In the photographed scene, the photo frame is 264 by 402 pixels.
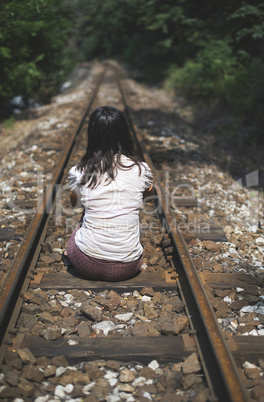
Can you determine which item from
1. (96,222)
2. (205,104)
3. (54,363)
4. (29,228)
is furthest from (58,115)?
(54,363)

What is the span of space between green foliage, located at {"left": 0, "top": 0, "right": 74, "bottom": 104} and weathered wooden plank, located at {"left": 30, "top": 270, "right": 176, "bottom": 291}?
7.21 metres

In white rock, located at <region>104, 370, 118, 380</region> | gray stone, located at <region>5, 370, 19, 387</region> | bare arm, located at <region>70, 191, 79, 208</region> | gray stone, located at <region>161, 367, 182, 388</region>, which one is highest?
bare arm, located at <region>70, 191, 79, 208</region>

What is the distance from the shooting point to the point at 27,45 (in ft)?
35.4

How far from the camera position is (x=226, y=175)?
5832mm

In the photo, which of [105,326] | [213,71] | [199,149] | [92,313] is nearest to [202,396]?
[105,326]

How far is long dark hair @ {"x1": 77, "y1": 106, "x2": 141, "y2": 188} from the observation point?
280cm

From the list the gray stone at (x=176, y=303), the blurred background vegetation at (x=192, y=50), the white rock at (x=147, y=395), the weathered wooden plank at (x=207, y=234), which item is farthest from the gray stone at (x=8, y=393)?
the blurred background vegetation at (x=192, y=50)

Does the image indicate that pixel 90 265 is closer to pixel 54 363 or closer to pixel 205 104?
pixel 54 363

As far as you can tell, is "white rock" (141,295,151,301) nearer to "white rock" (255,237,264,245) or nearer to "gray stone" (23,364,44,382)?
"gray stone" (23,364,44,382)

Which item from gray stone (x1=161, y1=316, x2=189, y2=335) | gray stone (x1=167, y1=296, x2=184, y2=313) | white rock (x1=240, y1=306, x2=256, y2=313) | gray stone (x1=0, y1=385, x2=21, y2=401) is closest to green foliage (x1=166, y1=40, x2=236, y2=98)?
white rock (x1=240, y1=306, x2=256, y2=313)

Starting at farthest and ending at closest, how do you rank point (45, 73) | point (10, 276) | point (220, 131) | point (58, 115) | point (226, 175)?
point (45, 73) → point (58, 115) → point (220, 131) → point (226, 175) → point (10, 276)

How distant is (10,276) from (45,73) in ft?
40.4

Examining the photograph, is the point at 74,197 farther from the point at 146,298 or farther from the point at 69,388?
the point at 69,388

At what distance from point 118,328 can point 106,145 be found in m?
1.38
